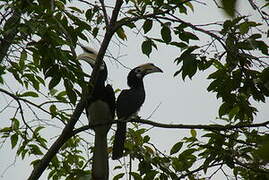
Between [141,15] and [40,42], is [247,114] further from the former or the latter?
[40,42]

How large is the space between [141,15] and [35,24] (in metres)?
0.85

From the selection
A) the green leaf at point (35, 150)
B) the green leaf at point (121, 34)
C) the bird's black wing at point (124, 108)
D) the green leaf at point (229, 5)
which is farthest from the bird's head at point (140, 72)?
the green leaf at point (229, 5)

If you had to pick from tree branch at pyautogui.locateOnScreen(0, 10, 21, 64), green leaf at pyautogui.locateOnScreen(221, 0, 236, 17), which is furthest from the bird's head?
green leaf at pyautogui.locateOnScreen(221, 0, 236, 17)

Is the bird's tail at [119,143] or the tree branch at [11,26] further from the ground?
the tree branch at [11,26]

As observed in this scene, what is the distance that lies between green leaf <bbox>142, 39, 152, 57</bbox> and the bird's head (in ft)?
4.56

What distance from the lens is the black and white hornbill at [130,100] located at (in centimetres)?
307

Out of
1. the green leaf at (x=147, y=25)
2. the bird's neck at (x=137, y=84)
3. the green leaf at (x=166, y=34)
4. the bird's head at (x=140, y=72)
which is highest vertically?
the bird's head at (x=140, y=72)

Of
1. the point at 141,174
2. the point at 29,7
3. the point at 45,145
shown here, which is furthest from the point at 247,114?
the point at 45,145

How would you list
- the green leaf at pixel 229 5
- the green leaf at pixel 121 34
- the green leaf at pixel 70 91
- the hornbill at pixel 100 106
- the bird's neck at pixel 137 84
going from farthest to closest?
the bird's neck at pixel 137 84, the hornbill at pixel 100 106, the green leaf at pixel 121 34, the green leaf at pixel 70 91, the green leaf at pixel 229 5

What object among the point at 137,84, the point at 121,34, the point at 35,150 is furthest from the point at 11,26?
the point at 137,84

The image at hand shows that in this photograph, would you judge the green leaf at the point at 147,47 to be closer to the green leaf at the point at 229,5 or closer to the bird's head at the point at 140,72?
the bird's head at the point at 140,72

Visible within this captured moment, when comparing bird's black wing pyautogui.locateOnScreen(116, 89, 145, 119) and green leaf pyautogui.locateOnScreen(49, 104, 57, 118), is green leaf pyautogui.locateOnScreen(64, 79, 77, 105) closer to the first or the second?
green leaf pyautogui.locateOnScreen(49, 104, 57, 118)

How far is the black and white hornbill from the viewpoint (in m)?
3.07

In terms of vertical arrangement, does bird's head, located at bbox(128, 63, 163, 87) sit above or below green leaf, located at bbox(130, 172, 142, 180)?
above
